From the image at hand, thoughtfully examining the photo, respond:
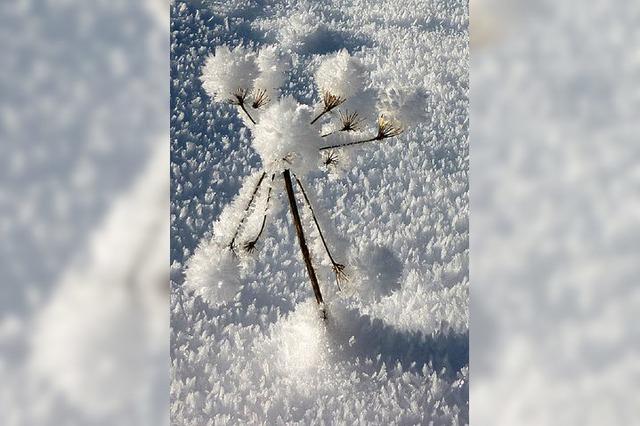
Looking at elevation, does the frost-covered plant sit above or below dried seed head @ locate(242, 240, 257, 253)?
above

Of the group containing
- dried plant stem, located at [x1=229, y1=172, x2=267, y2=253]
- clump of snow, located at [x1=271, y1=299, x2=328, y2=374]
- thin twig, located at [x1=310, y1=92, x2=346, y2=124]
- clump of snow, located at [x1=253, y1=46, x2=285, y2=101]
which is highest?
clump of snow, located at [x1=253, y1=46, x2=285, y2=101]
